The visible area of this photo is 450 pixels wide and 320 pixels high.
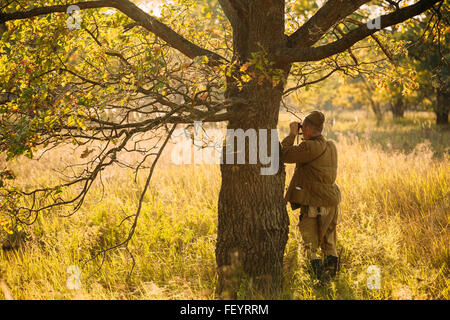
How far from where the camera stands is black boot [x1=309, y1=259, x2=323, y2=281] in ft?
12.5

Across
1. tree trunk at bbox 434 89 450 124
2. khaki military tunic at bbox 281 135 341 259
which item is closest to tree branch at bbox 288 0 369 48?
khaki military tunic at bbox 281 135 341 259

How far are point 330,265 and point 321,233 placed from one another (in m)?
0.38

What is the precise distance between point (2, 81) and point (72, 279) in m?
2.21

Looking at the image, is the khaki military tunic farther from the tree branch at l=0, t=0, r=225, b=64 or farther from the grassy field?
the tree branch at l=0, t=0, r=225, b=64

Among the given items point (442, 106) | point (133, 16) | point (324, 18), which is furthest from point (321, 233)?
point (442, 106)

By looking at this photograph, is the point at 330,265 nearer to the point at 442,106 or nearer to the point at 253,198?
the point at 253,198

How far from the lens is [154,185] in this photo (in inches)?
265

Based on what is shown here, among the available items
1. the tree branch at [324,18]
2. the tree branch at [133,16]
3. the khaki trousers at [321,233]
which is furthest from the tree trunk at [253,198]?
the tree branch at [133,16]

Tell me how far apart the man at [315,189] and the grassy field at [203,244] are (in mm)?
226

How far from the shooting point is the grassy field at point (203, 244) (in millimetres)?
3662

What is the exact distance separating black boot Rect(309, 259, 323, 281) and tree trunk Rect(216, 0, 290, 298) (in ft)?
1.16
